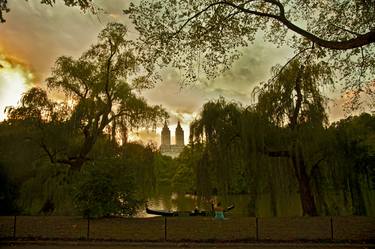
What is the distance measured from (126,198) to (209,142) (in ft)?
22.9

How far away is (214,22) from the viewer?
1273cm

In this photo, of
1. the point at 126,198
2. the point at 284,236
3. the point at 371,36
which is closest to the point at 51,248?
the point at 126,198

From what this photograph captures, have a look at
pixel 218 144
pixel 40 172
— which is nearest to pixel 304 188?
pixel 218 144

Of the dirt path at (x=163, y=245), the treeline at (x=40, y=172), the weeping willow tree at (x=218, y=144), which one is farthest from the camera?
the treeline at (x=40, y=172)

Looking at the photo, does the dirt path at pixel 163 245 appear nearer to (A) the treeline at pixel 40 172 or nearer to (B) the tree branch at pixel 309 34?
(B) the tree branch at pixel 309 34

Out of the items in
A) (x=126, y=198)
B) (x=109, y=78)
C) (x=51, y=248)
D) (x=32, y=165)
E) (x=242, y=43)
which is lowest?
(x=51, y=248)

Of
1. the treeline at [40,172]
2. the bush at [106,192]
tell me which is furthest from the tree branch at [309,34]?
the treeline at [40,172]

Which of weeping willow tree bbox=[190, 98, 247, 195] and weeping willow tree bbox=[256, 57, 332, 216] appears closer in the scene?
weeping willow tree bbox=[256, 57, 332, 216]

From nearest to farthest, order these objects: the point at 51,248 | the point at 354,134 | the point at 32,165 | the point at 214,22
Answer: the point at 51,248 → the point at 214,22 → the point at 354,134 → the point at 32,165

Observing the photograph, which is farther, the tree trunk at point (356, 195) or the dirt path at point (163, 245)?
the tree trunk at point (356, 195)

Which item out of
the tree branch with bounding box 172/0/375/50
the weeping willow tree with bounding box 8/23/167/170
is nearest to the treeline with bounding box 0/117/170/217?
the weeping willow tree with bounding box 8/23/167/170

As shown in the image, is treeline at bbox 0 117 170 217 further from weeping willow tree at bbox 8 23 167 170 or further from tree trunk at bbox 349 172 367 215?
tree trunk at bbox 349 172 367 215

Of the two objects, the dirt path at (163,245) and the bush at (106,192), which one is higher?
the bush at (106,192)

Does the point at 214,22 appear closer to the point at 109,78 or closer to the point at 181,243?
the point at 181,243
